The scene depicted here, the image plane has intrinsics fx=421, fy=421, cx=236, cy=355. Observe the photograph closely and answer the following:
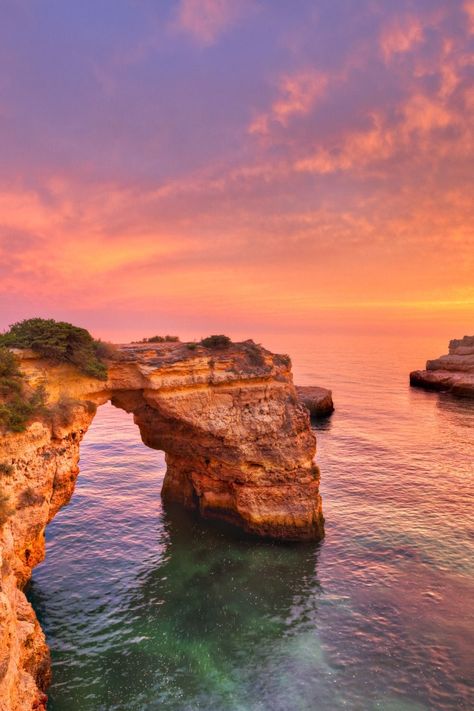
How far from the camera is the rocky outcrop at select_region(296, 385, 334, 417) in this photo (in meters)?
60.9

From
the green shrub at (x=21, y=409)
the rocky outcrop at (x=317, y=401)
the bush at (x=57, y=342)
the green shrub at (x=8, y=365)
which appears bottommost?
the rocky outcrop at (x=317, y=401)

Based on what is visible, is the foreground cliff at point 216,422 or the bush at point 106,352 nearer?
the foreground cliff at point 216,422

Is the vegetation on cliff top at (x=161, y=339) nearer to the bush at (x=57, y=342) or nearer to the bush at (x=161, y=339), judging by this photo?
the bush at (x=161, y=339)

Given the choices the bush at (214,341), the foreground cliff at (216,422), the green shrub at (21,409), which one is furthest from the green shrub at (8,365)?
the bush at (214,341)

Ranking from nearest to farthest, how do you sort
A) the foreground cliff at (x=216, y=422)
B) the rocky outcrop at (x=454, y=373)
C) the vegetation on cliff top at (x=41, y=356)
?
1. the vegetation on cliff top at (x=41, y=356)
2. the foreground cliff at (x=216, y=422)
3. the rocky outcrop at (x=454, y=373)

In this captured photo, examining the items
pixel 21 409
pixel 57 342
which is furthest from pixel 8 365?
pixel 57 342

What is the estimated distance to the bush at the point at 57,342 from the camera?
20.5 meters

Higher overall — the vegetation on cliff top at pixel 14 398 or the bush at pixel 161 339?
the bush at pixel 161 339

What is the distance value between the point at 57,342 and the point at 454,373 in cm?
8416

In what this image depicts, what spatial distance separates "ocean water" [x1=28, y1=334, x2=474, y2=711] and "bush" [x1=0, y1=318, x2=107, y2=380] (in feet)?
37.2

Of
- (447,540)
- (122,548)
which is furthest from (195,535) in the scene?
(447,540)

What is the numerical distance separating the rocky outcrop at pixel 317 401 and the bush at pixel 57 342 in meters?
40.6

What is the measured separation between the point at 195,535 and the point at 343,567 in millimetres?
9315

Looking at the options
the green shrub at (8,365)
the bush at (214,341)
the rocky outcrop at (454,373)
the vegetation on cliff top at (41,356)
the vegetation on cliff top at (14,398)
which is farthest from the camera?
the rocky outcrop at (454,373)
